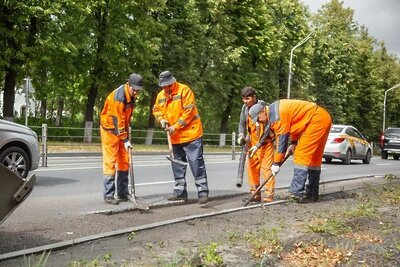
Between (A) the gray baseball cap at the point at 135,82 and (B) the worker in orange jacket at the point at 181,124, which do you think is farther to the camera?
(B) the worker in orange jacket at the point at 181,124

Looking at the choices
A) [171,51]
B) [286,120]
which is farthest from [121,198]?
[171,51]

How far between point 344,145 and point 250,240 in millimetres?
16529

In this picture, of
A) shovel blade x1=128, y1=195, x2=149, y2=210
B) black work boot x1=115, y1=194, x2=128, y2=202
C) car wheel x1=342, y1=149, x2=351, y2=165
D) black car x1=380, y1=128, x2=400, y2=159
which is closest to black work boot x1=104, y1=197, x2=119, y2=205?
black work boot x1=115, y1=194, x2=128, y2=202

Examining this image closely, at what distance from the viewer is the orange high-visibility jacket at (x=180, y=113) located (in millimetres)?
8164

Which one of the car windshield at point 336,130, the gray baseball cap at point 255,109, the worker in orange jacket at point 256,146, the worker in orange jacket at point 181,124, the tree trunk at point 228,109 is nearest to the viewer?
the worker in orange jacket at point 181,124

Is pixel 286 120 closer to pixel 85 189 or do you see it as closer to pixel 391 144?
pixel 85 189

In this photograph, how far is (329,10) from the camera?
5909 centimetres

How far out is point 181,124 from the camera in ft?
26.6

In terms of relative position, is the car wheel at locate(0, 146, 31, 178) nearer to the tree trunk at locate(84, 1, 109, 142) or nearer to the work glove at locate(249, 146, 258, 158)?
the work glove at locate(249, 146, 258, 158)

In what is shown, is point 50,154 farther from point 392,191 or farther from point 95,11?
point 392,191

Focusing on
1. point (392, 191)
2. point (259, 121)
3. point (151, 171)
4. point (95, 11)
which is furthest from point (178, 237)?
point (95, 11)

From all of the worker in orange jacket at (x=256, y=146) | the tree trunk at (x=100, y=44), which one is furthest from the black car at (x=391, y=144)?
the worker in orange jacket at (x=256, y=146)

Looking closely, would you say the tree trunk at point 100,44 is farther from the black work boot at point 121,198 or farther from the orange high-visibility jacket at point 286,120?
the orange high-visibility jacket at point 286,120

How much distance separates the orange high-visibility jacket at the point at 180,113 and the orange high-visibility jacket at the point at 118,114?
58 centimetres
